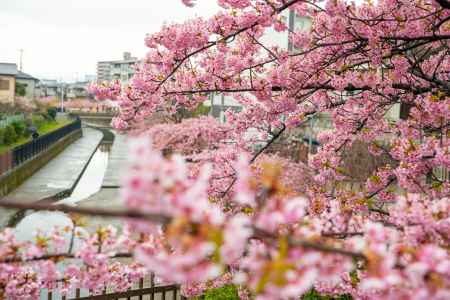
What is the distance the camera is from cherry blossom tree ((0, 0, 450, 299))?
1.22 meters

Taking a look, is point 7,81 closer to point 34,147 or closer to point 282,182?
point 34,147

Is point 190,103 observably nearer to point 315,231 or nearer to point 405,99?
point 405,99

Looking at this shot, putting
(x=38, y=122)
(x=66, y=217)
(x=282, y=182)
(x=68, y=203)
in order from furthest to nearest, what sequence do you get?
1. (x=38, y=122)
2. (x=68, y=203)
3. (x=66, y=217)
4. (x=282, y=182)

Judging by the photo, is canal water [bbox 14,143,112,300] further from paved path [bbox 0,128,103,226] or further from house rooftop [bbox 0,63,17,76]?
house rooftop [bbox 0,63,17,76]

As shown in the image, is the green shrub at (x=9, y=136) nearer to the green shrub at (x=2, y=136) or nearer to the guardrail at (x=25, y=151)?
the green shrub at (x=2, y=136)

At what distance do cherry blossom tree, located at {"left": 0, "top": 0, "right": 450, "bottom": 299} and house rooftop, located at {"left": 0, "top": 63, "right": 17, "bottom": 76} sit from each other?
47.7m

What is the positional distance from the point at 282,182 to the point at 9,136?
22.4 meters

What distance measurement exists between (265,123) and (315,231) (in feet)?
13.8

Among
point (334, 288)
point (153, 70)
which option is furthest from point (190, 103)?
point (334, 288)

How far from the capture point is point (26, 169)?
18.9 m

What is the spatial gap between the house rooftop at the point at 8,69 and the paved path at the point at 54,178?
21.9m

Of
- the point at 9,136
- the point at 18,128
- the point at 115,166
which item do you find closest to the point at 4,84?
the point at 18,128

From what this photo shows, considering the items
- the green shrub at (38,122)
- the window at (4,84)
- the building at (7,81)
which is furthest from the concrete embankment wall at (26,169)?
the window at (4,84)

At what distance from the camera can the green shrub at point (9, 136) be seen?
79.3 feet
